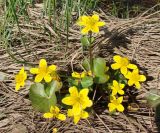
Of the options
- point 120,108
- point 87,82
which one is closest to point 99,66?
point 87,82

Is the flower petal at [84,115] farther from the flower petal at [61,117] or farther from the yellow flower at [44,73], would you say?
the yellow flower at [44,73]

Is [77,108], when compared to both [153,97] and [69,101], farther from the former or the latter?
[153,97]

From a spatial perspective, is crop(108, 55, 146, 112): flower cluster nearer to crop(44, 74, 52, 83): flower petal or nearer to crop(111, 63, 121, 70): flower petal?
crop(111, 63, 121, 70): flower petal

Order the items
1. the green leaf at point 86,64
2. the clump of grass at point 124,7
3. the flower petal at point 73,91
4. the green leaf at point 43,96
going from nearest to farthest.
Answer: the flower petal at point 73,91 → the green leaf at point 43,96 → the green leaf at point 86,64 → the clump of grass at point 124,7

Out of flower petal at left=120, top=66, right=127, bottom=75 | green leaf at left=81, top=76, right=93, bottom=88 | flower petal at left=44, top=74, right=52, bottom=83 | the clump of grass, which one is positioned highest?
the clump of grass

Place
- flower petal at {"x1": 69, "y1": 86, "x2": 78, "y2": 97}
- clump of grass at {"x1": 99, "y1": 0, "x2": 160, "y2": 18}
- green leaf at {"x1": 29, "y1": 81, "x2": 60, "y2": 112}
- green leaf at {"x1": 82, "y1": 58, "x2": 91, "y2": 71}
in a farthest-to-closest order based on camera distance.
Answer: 1. clump of grass at {"x1": 99, "y1": 0, "x2": 160, "y2": 18}
2. green leaf at {"x1": 82, "y1": 58, "x2": 91, "y2": 71}
3. green leaf at {"x1": 29, "y1": 81, "x2": 60, "y2": 112}
4. flower petal at {"x1": 69, "y1": 86, "x2": 78, "y2": 97}

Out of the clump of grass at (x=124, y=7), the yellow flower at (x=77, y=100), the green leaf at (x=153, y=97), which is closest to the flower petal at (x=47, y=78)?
the yellow flower at (x=77, y=100)

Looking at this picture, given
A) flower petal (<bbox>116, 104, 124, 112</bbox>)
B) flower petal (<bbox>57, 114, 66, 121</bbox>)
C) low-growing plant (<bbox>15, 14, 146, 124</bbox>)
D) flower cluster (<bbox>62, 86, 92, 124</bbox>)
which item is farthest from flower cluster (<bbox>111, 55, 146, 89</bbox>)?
flower petal (<bbox>57, 114, 66, 121</bbox>)
